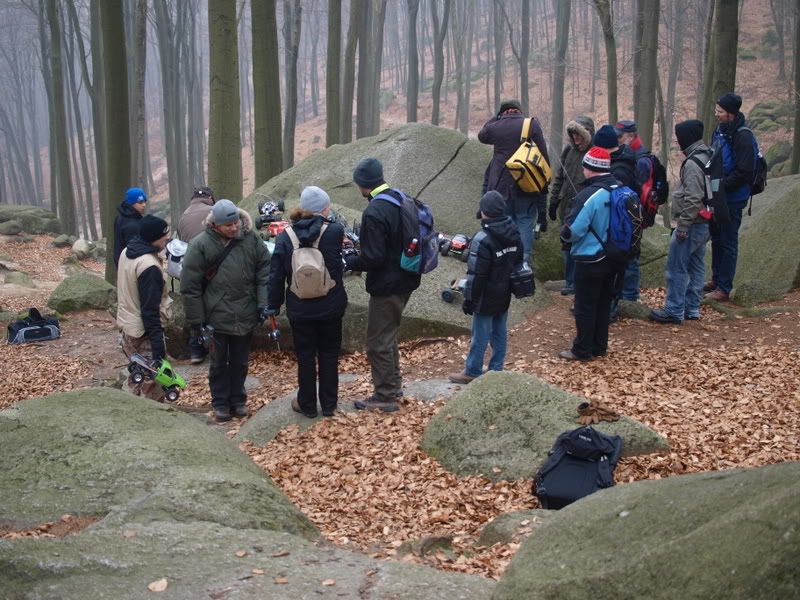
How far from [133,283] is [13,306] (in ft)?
32.6

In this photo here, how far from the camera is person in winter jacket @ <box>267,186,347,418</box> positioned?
677 cm

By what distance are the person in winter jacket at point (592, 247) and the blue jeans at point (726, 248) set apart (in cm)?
221

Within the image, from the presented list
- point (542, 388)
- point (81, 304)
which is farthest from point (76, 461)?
point (81, 304)

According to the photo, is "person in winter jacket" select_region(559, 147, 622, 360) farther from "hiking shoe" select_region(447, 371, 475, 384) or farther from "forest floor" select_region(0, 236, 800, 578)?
"hiking shoe" select_region(447, 371, 475, 384)

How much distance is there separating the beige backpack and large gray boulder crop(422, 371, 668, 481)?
139 centimetres

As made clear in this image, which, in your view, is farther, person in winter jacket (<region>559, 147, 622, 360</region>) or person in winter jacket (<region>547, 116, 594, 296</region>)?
person in winter jacket (<region>547, 116, 594, 296</region>)

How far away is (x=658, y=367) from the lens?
8.05 m

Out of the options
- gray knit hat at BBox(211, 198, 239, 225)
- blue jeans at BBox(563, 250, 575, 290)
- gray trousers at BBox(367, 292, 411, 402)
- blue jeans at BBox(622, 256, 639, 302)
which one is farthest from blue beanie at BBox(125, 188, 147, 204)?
blue jeans at BBox(622, 256, 639, 302)

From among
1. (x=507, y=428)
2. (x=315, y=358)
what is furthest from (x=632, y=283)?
(x=315, y=358)

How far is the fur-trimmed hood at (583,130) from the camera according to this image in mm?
9555

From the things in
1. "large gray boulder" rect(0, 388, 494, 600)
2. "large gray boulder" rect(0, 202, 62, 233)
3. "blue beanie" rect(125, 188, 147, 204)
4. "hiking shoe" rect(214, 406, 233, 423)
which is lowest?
"large gray boulder" rect(0, 202, 62, 233)

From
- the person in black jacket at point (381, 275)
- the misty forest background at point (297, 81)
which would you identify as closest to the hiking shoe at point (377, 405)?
the person in black jacket at point (381, 275)

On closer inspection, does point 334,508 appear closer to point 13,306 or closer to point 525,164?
point 525,164

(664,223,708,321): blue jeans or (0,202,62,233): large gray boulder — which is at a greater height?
(664,223,708,321): blue jeans
